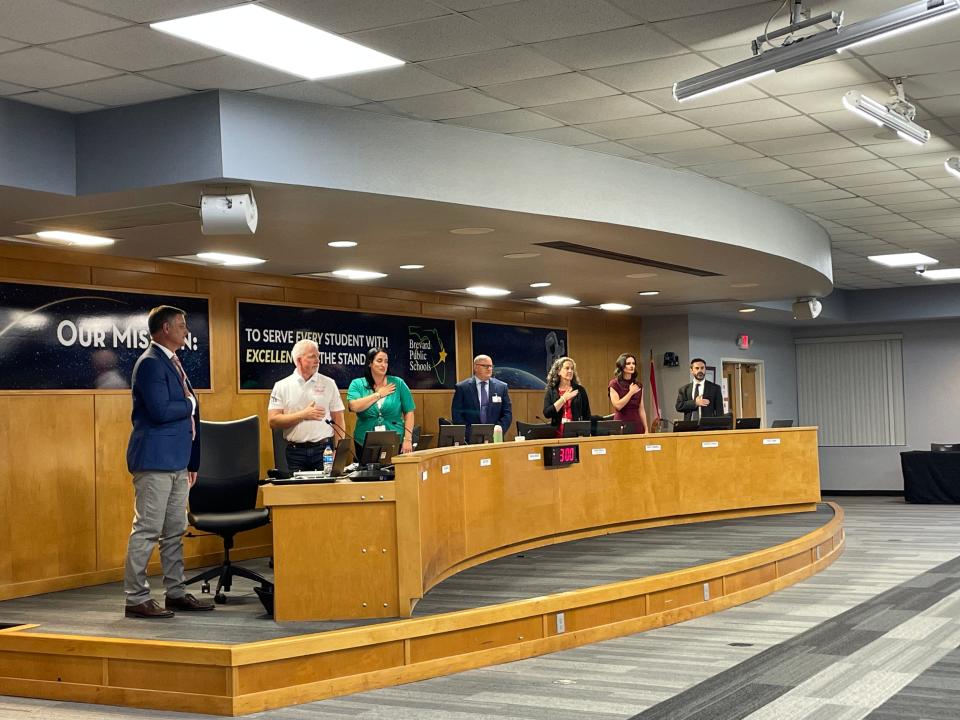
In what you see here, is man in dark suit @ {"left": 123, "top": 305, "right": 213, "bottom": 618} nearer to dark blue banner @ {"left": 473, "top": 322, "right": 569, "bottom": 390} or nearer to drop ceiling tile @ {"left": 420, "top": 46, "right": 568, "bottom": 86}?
drop ceiling tile @ {"left": 420, "top": 46, "right": 568, "bottom": 86}

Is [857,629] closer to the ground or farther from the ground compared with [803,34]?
closer to the ground

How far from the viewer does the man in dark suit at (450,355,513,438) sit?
880cm

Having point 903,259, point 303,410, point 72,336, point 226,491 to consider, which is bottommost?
point 226,491

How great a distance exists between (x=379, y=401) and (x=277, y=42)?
3354 millimetres

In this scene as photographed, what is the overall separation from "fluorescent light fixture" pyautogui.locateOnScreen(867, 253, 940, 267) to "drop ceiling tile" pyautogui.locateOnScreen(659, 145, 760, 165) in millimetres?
5907

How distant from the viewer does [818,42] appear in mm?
4414

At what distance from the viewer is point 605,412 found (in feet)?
46.8

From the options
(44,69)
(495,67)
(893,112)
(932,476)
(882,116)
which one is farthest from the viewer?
(932,476)

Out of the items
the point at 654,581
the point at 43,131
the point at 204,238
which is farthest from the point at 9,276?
the point at 654,581

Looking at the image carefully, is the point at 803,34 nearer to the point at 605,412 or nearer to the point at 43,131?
the point at 43,131

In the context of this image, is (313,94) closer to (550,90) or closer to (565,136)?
(550,90)

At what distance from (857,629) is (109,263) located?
5.50 meters

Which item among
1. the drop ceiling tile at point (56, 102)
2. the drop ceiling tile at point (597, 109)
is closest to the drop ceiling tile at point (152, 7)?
the drop ceiling tile at point (56, 102)

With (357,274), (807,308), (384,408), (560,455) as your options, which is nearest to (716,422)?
A: (560,455)
